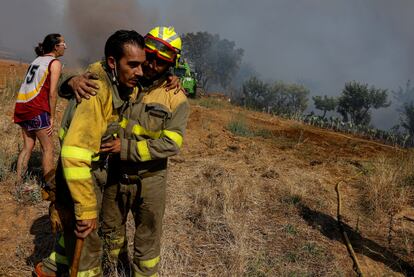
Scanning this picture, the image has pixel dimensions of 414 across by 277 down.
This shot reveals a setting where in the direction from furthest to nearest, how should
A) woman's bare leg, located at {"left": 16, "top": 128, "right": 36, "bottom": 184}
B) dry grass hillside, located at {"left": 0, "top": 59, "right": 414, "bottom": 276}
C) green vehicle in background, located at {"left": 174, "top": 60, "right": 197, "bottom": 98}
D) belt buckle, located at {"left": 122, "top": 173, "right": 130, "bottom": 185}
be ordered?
green vehicle in background, located at {"left": 174, "top": 60, "right": 197, "bottom": 98}, woman's bare leg, located at {"left": 16, "top": 128, "right": 36, "bottom": 184}, dry grass hillside, located at {"left": 0, "top": 59, "right": 414, "bottom": 276}, belt buckle, located at {"left": 122, "top": 173, "right": 130, "bottom": 185}

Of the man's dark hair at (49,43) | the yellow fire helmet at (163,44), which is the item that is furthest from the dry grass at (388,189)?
the man's dark hair at (49,43)

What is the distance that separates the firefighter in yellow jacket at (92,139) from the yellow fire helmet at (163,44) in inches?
8.1

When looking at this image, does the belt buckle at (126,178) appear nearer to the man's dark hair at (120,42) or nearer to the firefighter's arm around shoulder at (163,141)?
the firefighter's arm around shoulder at (163,141)

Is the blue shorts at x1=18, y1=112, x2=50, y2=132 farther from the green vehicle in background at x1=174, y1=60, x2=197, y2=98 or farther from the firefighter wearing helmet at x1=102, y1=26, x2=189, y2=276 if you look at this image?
the green vehicle in background at x1=174, y1=60, x2=197, y2=98

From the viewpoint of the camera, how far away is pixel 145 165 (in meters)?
2.42

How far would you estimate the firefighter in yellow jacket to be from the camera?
6.23 feet

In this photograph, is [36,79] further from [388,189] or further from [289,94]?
[289,94]

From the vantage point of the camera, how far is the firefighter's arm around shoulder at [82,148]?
6.19 feet

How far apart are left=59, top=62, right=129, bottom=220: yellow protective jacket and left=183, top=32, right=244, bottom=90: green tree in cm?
4767

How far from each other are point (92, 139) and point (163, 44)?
0.78 m

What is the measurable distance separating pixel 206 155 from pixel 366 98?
3325 cm

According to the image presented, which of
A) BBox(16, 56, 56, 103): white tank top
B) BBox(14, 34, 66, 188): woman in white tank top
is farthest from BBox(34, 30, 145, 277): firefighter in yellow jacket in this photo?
BBox(16, 56, 56, 103): white tank top

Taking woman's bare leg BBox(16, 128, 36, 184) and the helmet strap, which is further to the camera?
woman's bare leg BBox(16, 128, 36, 184)

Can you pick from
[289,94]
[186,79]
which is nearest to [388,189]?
[186,79]
